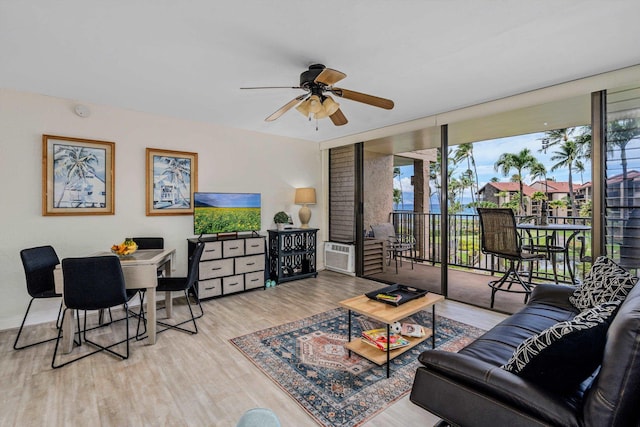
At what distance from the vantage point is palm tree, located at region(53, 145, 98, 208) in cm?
319

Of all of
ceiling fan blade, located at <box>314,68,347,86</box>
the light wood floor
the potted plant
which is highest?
ceiling fan blade, located at <box>314,68,347,86</box>

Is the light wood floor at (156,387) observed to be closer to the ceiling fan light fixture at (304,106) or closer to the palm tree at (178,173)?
the palm tree at (178,173)

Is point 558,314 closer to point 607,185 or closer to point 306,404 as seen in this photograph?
point 607,185

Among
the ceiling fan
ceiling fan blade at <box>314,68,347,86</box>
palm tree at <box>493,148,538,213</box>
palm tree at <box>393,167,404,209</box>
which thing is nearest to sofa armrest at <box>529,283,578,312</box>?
the ceiling fan

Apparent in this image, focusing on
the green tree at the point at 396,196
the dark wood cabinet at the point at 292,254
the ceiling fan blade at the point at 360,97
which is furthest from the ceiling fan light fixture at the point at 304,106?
the green tree at the point at 396,196

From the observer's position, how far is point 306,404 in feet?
6.02

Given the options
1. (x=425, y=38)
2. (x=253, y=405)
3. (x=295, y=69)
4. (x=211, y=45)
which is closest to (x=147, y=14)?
(x=211, y=45)

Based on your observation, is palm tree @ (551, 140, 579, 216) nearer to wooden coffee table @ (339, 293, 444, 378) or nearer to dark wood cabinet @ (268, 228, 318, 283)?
wooden coffee table @ (339, 293, 444, 378)

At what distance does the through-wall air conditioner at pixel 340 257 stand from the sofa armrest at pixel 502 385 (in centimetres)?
367

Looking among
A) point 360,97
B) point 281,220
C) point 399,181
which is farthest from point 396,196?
point 360,97

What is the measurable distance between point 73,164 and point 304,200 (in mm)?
2973

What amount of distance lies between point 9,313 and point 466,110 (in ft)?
17.5

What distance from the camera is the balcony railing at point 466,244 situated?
476 centimetres

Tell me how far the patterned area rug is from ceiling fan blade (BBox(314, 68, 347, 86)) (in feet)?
6.95
